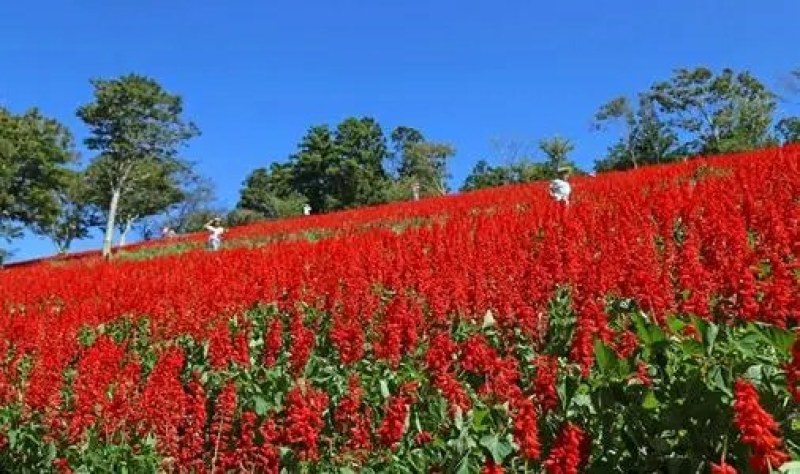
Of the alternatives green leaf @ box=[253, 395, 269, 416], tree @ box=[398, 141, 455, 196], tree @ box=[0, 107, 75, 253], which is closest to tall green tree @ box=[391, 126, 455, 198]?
tree @ box=[398, 141, 455, 196]

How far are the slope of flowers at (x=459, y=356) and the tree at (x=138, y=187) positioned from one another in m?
33.6

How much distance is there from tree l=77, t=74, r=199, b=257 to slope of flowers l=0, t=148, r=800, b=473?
104 ft

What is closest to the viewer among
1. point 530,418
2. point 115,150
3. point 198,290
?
point 530,418

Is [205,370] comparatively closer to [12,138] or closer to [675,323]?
[675,323]

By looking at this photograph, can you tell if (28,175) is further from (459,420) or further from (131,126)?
(459,420)

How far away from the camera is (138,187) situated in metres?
49.0

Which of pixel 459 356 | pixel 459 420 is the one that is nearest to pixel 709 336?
pixel 459 420

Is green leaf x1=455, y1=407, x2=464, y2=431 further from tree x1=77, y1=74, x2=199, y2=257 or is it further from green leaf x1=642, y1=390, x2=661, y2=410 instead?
tree x1=77, y1=74, x2=199, y2=257

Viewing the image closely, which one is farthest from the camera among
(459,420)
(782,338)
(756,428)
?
(459,420)

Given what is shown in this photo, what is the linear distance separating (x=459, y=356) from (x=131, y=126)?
40.1m

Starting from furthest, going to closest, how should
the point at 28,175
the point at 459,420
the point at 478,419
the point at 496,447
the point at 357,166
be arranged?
the point at 357,166, the point at 28,175, the point at 459,420, the point at 478,419, the point at 496,447

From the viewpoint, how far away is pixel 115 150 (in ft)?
141

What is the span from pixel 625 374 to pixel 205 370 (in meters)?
4.73

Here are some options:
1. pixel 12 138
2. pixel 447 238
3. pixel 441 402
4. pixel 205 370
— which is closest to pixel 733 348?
pixel 441 402
